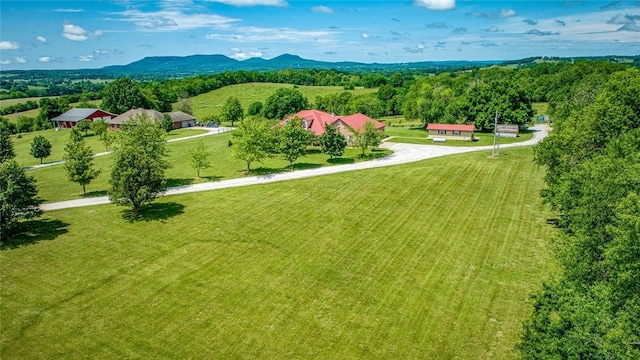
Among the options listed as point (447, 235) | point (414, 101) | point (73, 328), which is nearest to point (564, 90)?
point (414, 101)

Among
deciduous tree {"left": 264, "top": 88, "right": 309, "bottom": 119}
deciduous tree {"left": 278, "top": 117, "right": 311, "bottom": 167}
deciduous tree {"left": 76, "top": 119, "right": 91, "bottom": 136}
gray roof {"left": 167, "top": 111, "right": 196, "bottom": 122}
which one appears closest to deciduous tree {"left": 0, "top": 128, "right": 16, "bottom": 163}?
deciduous tree {"left": 278, "top": 117, "right": 311, "bottom": 167}

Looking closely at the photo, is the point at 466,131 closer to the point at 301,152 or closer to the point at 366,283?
the point at 301,152

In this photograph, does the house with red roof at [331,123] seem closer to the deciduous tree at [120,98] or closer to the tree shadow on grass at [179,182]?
the tree shadow on grass at [179,182]

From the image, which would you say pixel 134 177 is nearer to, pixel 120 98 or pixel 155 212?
pixel 155 212

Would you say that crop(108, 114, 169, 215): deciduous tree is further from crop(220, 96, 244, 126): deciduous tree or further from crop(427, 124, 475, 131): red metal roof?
crop(220, 96, 244, 126): deciduous tree

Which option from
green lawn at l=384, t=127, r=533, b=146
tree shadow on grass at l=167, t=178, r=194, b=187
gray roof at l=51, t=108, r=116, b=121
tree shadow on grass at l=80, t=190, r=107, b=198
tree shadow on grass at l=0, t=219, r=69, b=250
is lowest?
tree shadow on grass at l=0, t=219, r=69, b=250

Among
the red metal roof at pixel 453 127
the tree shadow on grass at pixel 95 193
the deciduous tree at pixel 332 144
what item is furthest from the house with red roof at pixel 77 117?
the red metal roof at pixel 453 127
